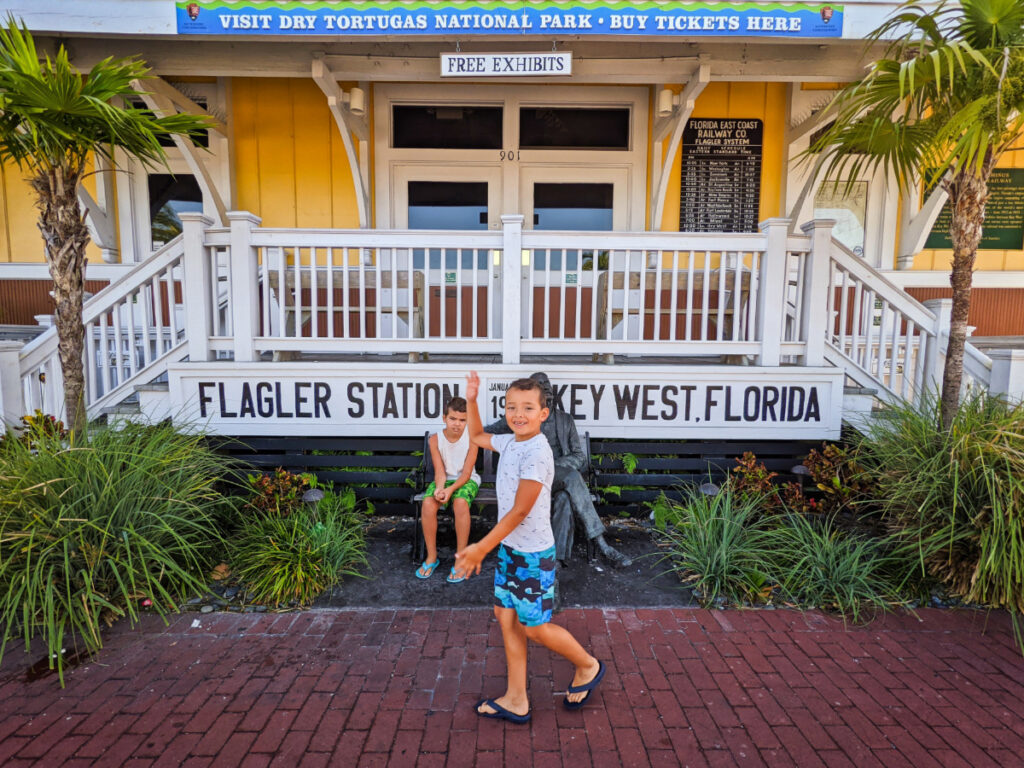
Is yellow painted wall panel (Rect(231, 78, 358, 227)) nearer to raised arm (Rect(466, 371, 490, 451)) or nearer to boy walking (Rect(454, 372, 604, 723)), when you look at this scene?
raised arm (Rect(466, 371, 490, 451))

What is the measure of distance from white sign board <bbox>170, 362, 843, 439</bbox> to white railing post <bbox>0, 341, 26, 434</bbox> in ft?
3.57

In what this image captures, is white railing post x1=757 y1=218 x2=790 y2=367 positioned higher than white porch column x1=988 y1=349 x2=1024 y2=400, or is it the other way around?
white railing post x1=757 y1=218 x2=790 y2=367

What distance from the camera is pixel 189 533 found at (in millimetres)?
3506

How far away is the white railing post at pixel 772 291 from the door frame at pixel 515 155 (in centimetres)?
271

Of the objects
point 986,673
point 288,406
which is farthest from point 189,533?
point 986,673

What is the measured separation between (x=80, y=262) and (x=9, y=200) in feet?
15.7

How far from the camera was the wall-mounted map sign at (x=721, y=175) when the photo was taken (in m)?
6.99

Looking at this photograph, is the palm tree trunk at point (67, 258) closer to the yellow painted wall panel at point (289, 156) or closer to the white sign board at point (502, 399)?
the white sign board at point (502, 399)

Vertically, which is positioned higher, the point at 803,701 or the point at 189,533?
the point at 189,533

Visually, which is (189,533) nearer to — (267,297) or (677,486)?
(267,297)

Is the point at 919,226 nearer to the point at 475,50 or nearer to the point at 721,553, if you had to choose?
the point at 475,50

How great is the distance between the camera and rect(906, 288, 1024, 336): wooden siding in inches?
286

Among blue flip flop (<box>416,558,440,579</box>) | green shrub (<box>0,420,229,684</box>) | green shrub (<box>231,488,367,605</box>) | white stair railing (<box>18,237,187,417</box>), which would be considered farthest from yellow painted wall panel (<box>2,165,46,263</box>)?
blue flip flop (<box>416,558,440,579</box>)

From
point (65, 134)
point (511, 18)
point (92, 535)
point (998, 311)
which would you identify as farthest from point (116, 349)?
point (998, 311)
